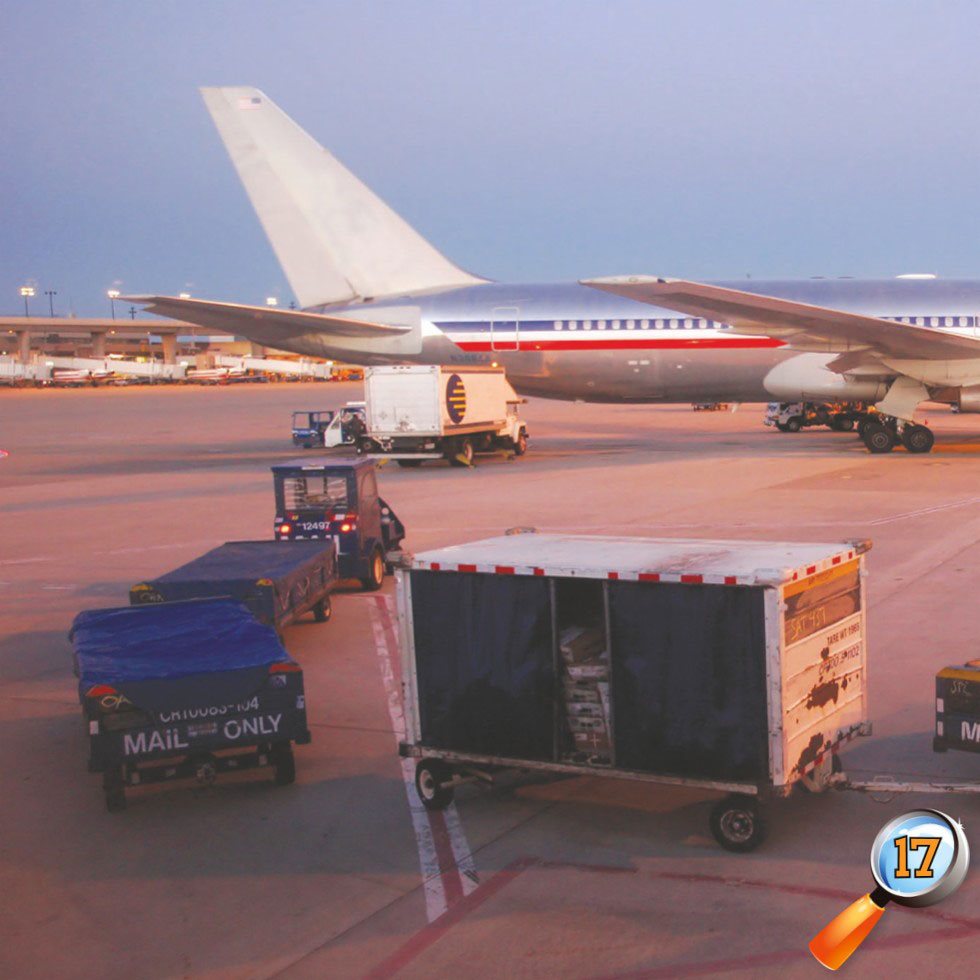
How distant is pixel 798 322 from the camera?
35.3 metres

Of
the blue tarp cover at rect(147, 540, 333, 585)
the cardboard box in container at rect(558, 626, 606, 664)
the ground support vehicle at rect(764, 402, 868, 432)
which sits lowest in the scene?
the ground support vehicle at rect(764, 402, 868, 432)

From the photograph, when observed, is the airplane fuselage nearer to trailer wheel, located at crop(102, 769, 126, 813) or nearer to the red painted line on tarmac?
trailer wheel, located at crop(102, 769, 126, 813)

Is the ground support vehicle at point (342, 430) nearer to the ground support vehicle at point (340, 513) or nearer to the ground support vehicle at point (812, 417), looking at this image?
the ground support vehicle at point (812, 417)

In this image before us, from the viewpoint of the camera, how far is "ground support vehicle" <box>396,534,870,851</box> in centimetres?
855

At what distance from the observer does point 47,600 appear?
725 inches

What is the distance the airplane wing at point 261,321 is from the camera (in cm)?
3656

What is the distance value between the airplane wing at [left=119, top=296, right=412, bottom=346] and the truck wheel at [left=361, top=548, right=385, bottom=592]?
17.7m

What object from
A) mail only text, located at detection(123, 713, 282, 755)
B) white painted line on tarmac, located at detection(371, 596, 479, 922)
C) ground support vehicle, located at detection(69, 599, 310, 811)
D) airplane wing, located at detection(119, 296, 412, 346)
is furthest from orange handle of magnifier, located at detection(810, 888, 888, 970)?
airplane wing, located at detection(119, 296, 412, 346)

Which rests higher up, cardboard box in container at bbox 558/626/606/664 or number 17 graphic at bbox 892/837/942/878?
number 17 graphic at bbox 892/837/942/878

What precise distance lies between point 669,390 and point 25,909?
35.8 m

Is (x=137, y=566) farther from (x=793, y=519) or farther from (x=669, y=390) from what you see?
(x=669, y=390)

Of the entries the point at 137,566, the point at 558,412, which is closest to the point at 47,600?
the point at 137,566

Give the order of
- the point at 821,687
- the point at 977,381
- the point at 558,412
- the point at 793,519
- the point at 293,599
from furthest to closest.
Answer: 1. the point at 558,412
2. the point at 977,381
3. the point at 793,519
4. the point at 293,599
5. the point at 821,687

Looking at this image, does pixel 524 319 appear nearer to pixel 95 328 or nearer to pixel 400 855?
pixel 400 855
